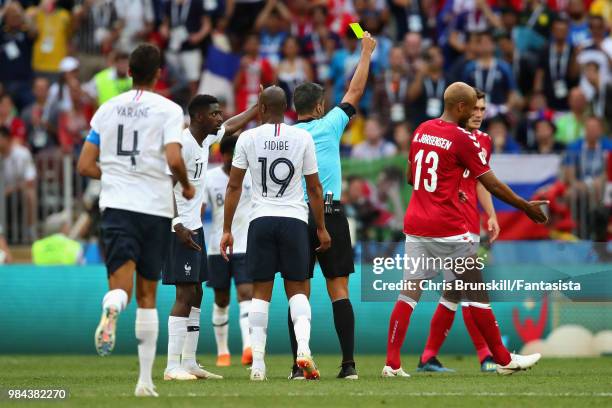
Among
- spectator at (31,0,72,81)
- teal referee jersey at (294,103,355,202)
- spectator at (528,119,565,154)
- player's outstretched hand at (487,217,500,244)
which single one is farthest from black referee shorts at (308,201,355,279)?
spectator at (31,0,72,81)

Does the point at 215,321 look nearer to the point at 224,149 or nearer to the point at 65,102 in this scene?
the point at 224,149

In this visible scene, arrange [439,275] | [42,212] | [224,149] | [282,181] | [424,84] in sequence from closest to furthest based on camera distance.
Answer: [282,181]
[439,275]
[224,149]
[42,212]
[424,84]

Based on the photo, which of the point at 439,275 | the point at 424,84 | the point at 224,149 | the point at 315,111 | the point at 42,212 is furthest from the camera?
the point at 424,84

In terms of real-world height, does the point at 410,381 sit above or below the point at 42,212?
below

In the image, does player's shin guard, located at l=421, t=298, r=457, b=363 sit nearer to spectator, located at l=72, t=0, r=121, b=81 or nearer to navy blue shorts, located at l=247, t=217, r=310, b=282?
navy blue shorts, located at l=247, t=217, r=310, b=282

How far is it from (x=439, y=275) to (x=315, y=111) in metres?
2.11

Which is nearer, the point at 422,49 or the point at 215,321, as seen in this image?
the point at 215,321

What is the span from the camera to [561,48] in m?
21.8

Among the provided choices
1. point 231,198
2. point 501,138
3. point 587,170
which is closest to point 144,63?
point 231,198

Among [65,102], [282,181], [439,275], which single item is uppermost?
[65,102]

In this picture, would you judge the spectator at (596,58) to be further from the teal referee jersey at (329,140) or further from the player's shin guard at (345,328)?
the player's shin guard at (345,328)

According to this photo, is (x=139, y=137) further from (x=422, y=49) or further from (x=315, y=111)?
(x=422, y=49)

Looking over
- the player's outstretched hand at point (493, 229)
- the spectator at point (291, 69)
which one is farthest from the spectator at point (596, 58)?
the player's outstretched hand at point (493, 229)

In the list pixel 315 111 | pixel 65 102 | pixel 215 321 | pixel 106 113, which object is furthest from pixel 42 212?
pixel 106 113
